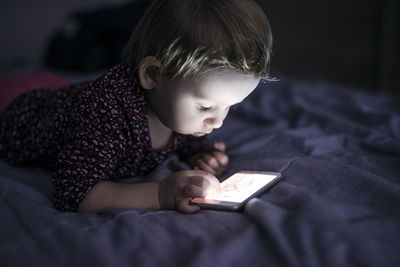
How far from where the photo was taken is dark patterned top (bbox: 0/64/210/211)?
712mm

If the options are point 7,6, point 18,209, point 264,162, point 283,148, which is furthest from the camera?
point 7,6

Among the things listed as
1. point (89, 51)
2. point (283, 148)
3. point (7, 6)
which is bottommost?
point (283, 148)

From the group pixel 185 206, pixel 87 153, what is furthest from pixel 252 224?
pixel 87 153

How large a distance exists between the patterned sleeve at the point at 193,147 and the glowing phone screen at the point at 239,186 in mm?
198

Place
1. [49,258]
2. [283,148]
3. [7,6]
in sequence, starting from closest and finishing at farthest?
[49,258]
[283,148]
[7,6]

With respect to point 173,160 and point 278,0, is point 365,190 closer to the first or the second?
point 173,160

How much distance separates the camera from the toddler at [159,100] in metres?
0.68

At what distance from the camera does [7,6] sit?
92.4 inches

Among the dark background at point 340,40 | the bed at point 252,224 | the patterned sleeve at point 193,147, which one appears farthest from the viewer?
the dark background at point 340,40

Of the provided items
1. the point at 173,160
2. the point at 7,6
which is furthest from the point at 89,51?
the point at 173,160

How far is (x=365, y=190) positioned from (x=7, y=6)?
2.40 metres

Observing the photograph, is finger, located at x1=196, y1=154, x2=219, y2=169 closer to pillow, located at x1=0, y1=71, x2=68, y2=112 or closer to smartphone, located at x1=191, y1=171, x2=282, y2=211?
smartphone, located at x1=191, y1=171, x2=282, y2=211

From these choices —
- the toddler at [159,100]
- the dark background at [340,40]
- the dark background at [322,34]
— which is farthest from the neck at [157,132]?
the dark background at [340,40]

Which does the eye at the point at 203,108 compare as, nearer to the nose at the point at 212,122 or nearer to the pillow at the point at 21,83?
the nose at the point at 212,122
